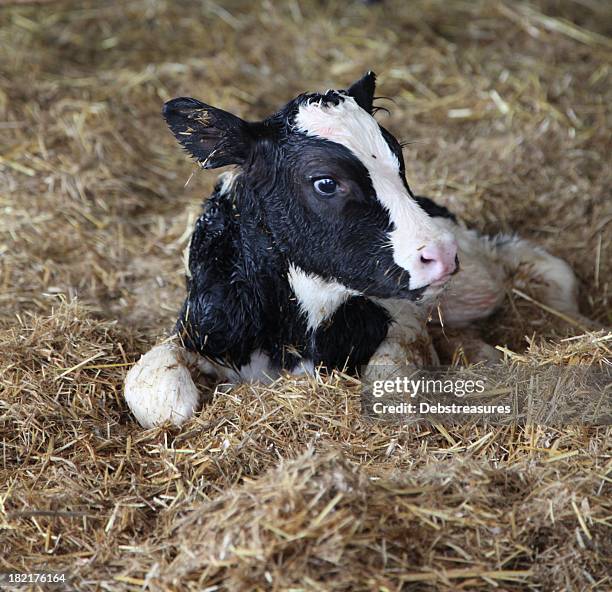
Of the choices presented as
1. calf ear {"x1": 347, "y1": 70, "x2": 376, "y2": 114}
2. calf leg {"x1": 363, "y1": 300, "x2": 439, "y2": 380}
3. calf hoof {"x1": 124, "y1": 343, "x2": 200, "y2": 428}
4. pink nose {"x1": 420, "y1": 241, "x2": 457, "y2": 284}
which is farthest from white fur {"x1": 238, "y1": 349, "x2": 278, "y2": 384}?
calf ear {"x1": 347, "y1": 70, "x2": 376, "y2": 114}

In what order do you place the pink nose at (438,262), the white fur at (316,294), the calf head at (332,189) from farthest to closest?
the white fur at (316,294)
the calf head at (332,189)
the pink nose at (438,262)

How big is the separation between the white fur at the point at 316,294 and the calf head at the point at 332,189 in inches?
1.9

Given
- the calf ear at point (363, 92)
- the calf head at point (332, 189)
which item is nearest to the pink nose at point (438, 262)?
the calf head at point (332, 189)

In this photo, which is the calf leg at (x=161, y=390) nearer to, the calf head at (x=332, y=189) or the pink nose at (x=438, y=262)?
the calf head at (x=332, y=189)

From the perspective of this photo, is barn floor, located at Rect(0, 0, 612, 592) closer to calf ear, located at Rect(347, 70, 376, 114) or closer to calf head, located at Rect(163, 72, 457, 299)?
calf head, located at Rect(163, 72, 457, 299)

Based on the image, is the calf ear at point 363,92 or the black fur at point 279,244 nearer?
the black fur at point 279,244

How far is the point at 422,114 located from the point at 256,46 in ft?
5.76

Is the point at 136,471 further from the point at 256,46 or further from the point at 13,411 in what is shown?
the point at 256,46

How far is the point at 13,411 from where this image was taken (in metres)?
4.05

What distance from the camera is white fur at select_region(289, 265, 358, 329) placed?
13.6 ft

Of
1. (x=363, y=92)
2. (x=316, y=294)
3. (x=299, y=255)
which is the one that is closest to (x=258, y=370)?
(x=316, y=294)

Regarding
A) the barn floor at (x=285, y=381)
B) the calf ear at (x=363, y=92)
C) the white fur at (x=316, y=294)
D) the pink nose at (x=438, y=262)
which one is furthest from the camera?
the calf ear at (x=363, y=92)

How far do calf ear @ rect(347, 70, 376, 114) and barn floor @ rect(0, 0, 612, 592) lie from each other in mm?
1341

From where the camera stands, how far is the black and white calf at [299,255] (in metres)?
3.85
